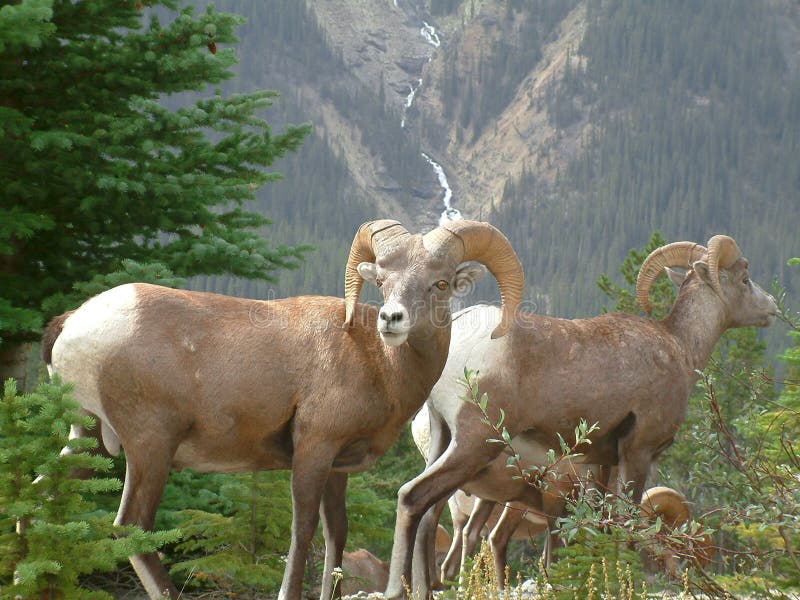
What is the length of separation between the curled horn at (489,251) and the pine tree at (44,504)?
258cm

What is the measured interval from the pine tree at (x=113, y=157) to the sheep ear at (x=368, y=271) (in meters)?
2.37

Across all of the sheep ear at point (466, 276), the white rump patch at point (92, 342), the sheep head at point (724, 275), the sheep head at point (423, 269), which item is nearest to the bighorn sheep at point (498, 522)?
the sheep head at point (724, 275)

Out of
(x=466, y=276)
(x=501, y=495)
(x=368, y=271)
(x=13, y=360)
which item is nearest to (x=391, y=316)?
(x=368, y=271)

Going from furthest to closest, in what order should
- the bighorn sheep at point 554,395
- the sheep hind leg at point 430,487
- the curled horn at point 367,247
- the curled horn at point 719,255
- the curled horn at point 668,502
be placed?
the curled horn at point 668,502 < the curled horn at point 719,255 < the bighorn sheep at point 554,395 < the sheep hind leg at point 430,487 < the curled horn at point 367,247

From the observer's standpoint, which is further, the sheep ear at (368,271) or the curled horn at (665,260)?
the curled horn at (665,260)

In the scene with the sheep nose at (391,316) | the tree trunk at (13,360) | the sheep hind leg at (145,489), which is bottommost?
the tree trunk at (13,360)

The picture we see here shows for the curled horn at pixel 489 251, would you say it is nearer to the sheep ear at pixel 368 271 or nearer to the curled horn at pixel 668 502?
the sheep ear at pixel 368 271

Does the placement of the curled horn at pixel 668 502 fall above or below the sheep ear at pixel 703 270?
below

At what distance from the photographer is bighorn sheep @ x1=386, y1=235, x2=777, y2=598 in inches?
279

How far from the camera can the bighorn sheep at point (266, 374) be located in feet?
19.8

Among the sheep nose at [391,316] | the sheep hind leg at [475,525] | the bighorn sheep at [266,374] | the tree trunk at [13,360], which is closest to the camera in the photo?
the sheep nose at [391,316]

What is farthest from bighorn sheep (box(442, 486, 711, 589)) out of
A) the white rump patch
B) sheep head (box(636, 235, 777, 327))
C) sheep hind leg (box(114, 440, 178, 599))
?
the white rump patch

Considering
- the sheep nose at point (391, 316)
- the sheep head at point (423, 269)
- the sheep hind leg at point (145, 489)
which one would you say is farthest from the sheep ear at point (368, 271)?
the sheep hind leg at point (145, 489)

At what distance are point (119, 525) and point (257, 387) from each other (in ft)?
3.62
